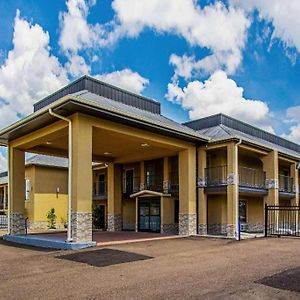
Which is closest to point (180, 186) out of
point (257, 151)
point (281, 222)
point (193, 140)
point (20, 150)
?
point (193, 140)

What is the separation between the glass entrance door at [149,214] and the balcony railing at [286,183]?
28.5 ft

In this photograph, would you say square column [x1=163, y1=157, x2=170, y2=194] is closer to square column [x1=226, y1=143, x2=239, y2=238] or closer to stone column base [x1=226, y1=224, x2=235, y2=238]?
square column [x1=226, y1=143, x2=239, y2=238]

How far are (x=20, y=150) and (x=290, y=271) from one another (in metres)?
15.2

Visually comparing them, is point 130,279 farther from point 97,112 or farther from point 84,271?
point 97,112

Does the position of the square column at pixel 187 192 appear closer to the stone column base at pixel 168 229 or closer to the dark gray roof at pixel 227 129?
the stone column base at pixel 168 229

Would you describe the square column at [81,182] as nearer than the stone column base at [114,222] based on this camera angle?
Yes

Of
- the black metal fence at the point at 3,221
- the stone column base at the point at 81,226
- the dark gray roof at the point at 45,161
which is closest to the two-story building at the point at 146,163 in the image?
the stone column base at the point at 81,226

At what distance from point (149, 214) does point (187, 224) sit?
11.6 feet

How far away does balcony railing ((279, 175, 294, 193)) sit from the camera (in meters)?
25.0

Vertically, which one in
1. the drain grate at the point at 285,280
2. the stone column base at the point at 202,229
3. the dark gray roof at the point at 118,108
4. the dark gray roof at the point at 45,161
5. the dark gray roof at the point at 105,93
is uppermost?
the dark gray roof at the point at 105,93

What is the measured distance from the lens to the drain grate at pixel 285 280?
25.2ft

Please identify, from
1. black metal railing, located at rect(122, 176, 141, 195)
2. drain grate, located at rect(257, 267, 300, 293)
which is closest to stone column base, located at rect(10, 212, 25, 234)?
black metal railing, located at rect(122, 176, 141, 195)

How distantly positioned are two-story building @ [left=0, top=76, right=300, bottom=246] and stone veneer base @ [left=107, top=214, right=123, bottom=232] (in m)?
0.06

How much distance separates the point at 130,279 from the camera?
8.60 meters
